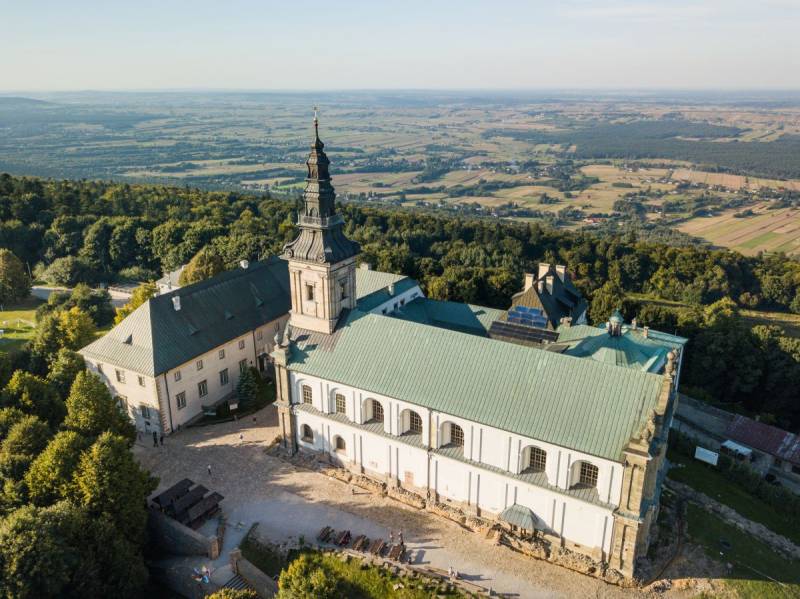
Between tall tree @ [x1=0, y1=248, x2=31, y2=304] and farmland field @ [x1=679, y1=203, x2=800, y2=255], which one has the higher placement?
tall tree @ [x1=0, y1=248, x2=31, y2=304]

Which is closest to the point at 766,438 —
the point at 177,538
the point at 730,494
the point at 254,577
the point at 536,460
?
the point at 730,494

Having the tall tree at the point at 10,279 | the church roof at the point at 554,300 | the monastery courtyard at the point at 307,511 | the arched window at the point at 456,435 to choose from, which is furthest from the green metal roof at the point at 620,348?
the tall tree at the point at 10,279

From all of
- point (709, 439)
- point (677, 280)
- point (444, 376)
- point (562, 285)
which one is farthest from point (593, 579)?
point (677, 280)

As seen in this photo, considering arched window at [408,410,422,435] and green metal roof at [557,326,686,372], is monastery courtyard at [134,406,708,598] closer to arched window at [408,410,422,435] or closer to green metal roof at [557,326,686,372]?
arched window at [408,410,422,435]

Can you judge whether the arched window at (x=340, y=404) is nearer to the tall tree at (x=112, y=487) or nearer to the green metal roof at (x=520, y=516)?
the green metal roof at (x=520, y=516)

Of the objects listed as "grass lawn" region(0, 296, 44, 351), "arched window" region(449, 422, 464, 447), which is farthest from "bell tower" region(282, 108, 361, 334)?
"grass lawn" region(0, 296, 44, 351)

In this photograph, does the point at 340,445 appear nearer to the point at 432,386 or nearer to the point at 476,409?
the point at 432,386

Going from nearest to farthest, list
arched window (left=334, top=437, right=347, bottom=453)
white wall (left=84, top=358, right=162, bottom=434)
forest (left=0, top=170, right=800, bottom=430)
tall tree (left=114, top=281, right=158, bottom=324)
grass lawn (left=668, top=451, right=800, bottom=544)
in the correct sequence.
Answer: grass lawn (left=668, top=451, right=800, bottom=544)
arched window (left=334, top=437, right=347, bottom=453)
white wall (left=84, top=358, right=162, bottom=434)
tall tree (left=114, top=281, right=158, bottom=324)
forest (left=0, top=170, right=800, bottom=430)
